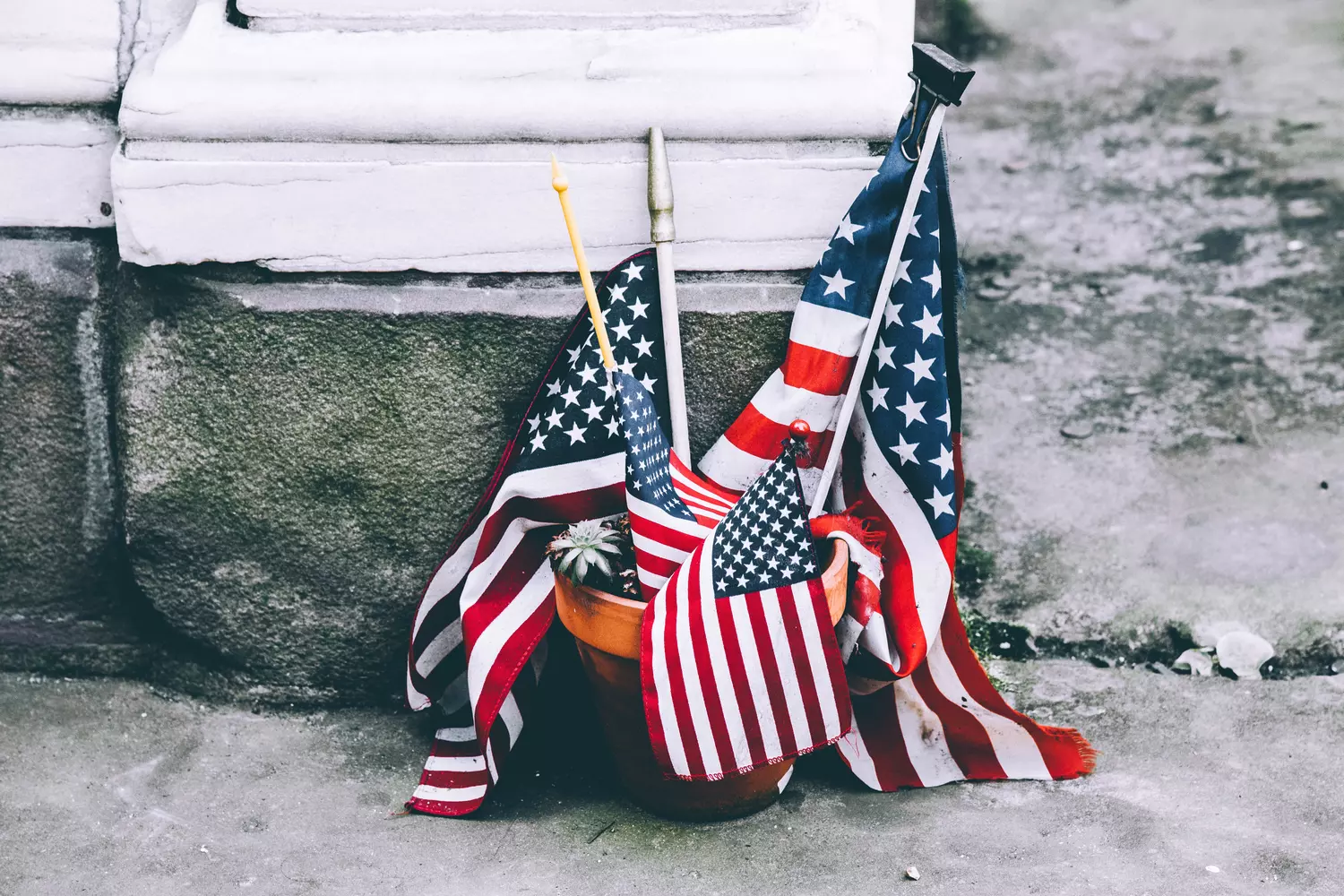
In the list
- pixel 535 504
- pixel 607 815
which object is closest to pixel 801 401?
pixel 535 504

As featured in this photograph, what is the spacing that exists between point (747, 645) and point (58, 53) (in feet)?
6.18

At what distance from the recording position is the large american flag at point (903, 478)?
257cm

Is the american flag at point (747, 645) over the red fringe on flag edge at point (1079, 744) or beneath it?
over

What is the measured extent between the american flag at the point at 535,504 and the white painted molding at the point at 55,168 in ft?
3.39

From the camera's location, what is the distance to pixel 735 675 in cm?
235

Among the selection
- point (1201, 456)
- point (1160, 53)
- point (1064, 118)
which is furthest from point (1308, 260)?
point (1160, 53)

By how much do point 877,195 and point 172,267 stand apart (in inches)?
57.6

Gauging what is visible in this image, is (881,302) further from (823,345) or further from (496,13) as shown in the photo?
(496,13)

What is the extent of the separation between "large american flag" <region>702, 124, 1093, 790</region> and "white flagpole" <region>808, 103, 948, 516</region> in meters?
0.02

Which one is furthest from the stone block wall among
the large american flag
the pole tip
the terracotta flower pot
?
the terracotta flower pot

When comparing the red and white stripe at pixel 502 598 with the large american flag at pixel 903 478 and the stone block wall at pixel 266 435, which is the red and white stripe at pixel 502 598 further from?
the large american flag at pixel 903 478

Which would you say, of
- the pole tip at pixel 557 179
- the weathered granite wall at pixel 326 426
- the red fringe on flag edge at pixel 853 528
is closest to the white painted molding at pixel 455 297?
the weathered granite wall at pixel 326 426

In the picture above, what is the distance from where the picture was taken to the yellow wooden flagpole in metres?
2.45

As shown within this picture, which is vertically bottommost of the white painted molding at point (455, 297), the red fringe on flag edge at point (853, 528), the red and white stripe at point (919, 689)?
the red and white stripe at point (919, 689)
